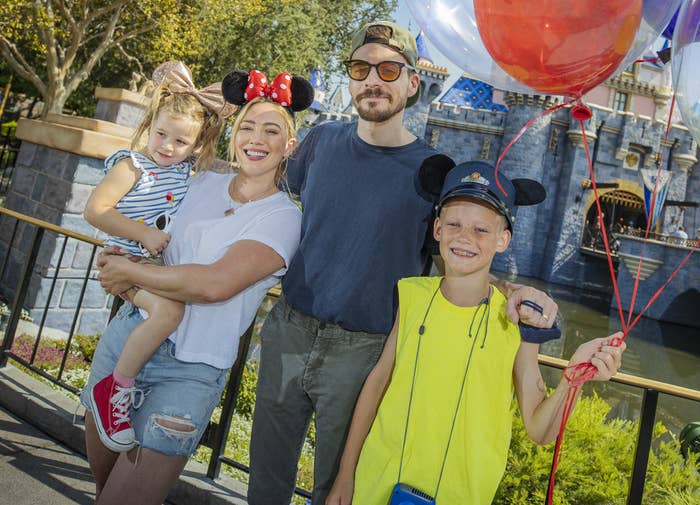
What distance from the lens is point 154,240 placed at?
1.54 metres

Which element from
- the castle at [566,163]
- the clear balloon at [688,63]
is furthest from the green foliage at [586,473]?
the castle at [566,163]

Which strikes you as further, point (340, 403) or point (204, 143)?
point (204, 143)

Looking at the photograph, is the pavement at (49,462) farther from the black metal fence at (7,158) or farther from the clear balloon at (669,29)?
the black metal fence at (7,158)

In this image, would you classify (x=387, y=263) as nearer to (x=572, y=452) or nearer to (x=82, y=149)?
(x=572, y=452)

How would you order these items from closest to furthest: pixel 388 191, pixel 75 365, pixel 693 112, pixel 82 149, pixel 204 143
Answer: pixel 693 112
pixel 388 191
pixel 204 143
pixel 75 365
pixel 82 149

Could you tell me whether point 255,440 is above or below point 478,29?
below

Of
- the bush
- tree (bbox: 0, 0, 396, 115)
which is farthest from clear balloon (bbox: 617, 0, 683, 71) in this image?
tree (bbox: 0, 0, 396, 115)

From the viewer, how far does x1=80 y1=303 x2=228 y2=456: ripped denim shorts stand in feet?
4.48

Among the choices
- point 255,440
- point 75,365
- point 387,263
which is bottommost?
point 75,365

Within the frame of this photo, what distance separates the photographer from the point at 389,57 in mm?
1646

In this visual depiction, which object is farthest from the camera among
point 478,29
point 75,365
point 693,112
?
point 75,365

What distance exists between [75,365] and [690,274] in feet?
59.1

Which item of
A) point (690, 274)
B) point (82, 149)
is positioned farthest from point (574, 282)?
point (82, 149)

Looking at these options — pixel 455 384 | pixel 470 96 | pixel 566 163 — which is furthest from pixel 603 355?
pixel 470 96
